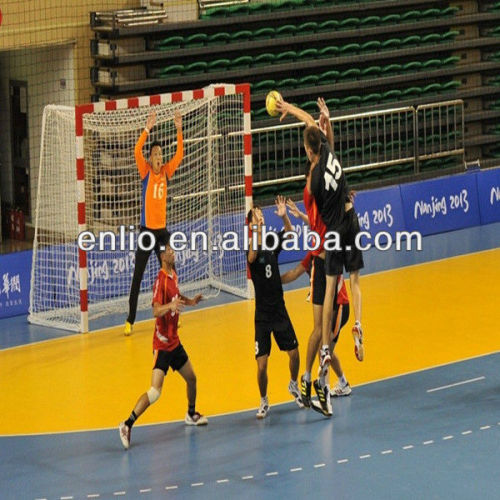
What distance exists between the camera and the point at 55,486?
540 inches

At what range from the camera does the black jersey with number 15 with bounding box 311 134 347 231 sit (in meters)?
15.3

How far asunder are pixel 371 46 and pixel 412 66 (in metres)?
1.12

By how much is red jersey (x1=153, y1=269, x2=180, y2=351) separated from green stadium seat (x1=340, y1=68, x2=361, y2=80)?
1486cm

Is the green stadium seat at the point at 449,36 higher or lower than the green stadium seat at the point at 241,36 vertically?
Answer: higher

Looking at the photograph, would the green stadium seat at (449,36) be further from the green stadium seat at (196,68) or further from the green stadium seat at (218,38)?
the green stadium seat at (196,68)

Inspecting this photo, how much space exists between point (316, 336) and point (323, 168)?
204cm

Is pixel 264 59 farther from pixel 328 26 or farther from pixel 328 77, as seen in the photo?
pixel 328 26

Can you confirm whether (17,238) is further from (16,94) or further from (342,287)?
(342,287)

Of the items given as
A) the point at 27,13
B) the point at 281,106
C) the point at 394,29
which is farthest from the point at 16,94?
the point at 281,106

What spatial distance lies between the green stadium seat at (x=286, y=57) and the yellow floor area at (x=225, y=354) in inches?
284

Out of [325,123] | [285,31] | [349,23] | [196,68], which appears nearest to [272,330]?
[325,123]

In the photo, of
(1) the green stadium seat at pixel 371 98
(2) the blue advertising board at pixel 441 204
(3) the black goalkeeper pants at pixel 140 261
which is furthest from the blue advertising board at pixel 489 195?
(3) the black goalkeeper pants at pixel 140 261

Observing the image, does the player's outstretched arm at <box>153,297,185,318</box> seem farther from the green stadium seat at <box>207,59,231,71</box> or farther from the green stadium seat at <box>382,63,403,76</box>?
the green stadium seat at <box>382,63,403,76</box>

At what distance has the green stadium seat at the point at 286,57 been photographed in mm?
27953
